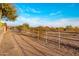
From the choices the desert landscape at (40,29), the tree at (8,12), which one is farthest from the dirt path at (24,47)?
the tree at (8,12)

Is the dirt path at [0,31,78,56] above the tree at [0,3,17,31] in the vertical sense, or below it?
below

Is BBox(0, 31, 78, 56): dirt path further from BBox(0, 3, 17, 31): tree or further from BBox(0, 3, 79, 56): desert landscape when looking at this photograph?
BBox(0, 3, 17, 31): tree

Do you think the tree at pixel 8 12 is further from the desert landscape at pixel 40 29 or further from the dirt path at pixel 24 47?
the dirt path at pixel 24 47

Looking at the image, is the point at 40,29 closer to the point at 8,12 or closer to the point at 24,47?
the point at 24,47

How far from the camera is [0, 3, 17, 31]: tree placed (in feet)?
9.48

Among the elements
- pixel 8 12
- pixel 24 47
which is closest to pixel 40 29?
pixel 24 47

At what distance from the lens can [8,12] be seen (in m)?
2.96

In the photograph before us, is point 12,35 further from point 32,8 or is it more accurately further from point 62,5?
point 62,5

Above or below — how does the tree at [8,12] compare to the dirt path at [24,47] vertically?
above

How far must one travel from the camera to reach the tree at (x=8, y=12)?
2.89 meters

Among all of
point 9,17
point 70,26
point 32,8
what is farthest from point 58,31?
point 9,17

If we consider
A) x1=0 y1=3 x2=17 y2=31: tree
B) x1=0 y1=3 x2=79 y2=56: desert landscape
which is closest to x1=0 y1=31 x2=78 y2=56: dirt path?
x1=0 y1=3 x2=79 y2=56: desert landscape

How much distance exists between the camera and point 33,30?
2951 millimetres

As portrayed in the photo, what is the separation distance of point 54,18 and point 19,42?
56 centimetres
